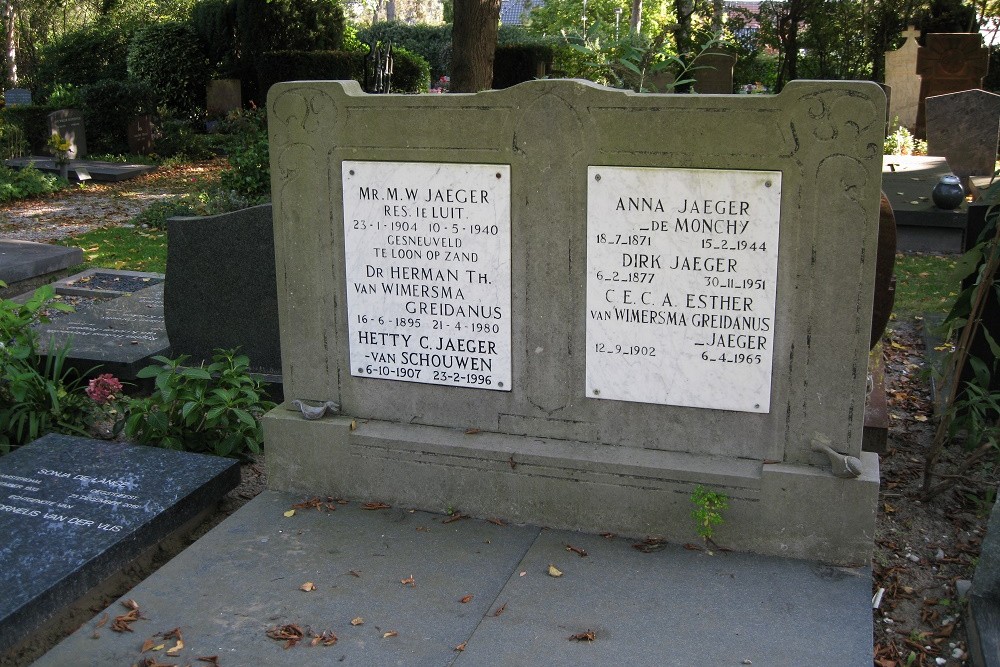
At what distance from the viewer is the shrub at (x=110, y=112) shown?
18.5 metres

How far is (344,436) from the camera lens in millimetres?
3947

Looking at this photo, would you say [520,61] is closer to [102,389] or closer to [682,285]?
[102,389]

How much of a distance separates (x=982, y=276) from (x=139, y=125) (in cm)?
1696

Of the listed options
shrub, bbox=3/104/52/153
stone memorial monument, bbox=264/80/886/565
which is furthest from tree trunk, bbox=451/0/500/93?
shrub, bbox=3/104/52/153

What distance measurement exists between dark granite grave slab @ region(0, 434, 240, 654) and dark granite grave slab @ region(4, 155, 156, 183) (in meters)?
12.1

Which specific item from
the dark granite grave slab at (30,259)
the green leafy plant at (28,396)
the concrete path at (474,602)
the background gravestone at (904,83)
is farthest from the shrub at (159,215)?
the background gravestone at (904,83)

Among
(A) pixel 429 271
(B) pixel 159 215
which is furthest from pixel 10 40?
(A) pixel 429 271

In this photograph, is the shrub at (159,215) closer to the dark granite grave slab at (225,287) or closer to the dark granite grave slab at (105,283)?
the dark granite grave slab at (105,283)

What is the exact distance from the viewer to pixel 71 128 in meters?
16.8

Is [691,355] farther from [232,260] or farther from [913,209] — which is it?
[913,209]

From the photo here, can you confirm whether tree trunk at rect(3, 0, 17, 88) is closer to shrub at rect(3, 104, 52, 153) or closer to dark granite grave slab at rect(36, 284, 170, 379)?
shrub at rect(3, 104, 52, 153)

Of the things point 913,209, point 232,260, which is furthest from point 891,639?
point 913,209

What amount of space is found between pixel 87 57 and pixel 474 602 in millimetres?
23150

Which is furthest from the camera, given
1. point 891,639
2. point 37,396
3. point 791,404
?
point 37,396
